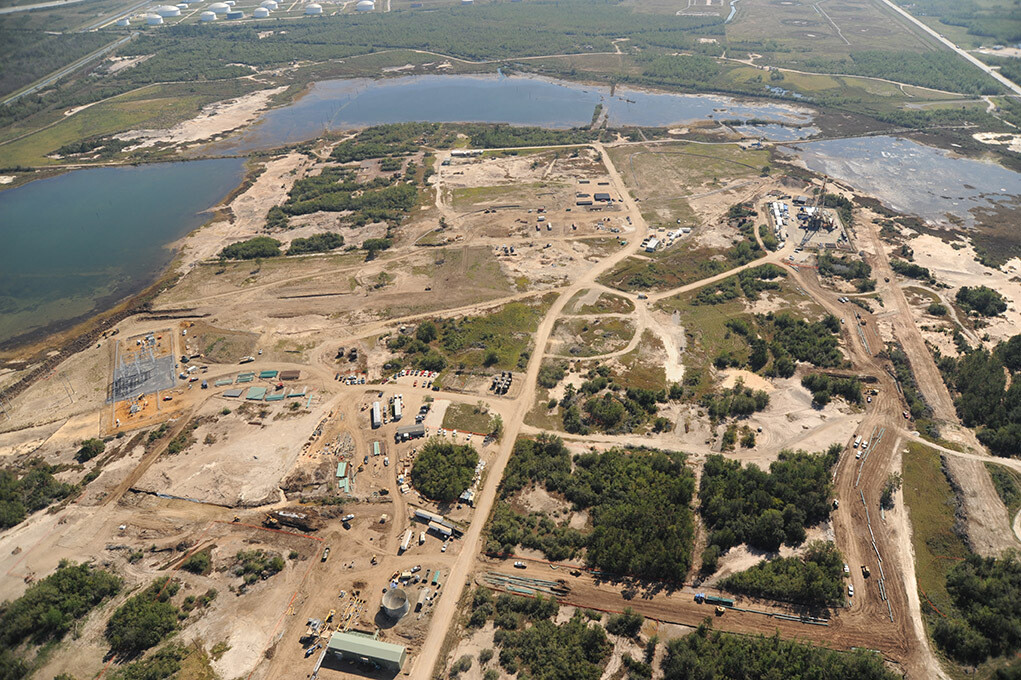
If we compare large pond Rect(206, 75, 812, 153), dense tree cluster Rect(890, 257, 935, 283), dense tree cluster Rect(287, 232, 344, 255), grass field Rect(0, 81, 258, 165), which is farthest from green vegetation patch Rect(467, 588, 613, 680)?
grass field Rect(0, 81, 258, 165)

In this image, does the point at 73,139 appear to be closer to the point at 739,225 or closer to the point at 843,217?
the point at 739,225

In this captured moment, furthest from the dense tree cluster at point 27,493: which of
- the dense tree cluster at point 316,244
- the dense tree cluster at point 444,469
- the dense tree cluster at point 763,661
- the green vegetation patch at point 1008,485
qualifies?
the green vegetation patch at point 1008,485

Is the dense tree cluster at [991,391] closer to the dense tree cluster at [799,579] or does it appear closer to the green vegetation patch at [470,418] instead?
the dense tree cluster at [799,579]

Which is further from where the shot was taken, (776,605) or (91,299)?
(91,299)

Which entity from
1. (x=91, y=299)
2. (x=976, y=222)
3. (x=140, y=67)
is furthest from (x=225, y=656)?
(x=140, y=67)

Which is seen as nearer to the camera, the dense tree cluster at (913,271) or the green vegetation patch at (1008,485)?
the green vegetation patch at (1008,485)

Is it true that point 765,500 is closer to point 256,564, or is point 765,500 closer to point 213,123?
point 256,564

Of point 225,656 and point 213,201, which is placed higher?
point 213,201
